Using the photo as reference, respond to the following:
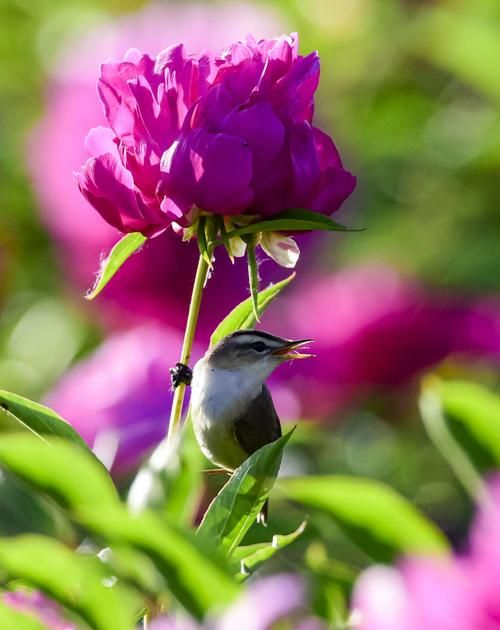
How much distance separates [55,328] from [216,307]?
345mm

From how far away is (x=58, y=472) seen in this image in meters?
0.50

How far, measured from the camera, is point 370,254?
157cm

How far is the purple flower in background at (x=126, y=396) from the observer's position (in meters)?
1.18

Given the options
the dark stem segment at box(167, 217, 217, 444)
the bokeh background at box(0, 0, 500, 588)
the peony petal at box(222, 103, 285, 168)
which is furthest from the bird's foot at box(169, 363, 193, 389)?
the bokeh background at box(0, 0, 500, 588)

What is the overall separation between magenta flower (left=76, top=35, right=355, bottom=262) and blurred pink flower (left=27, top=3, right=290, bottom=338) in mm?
706

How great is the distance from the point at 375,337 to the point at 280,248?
683 millimetres

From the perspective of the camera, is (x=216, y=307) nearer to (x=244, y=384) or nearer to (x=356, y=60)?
(x=244, y=384)

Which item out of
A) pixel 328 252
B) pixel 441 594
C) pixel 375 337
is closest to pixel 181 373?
pixel 441 594

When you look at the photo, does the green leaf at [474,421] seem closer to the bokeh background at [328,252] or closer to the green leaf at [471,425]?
the green leaf at [471,425]

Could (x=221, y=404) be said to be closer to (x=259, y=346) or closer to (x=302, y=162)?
(x=259, y=346)

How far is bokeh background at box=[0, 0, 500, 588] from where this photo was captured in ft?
4.33

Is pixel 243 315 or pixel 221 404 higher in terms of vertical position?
pixel 243 315

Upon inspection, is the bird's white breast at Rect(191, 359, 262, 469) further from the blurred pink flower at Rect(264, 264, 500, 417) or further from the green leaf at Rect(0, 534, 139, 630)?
the green leaf at Rect(0, 534, 139, 630)

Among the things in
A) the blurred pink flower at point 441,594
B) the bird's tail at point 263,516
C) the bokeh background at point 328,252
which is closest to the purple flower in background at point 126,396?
the bokeh background at point 328,252
